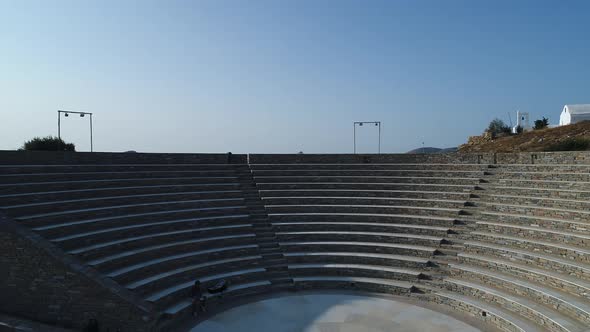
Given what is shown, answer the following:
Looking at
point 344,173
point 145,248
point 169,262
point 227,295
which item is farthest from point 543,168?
point 145,248

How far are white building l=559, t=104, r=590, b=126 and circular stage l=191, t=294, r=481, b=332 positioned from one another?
4824cm

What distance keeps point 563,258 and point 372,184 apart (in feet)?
25.9

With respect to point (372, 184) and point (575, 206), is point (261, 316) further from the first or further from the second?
point (575, 206)

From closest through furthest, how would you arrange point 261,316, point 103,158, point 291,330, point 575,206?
point 291,330
point 261,316
point 575,206
point 103,158

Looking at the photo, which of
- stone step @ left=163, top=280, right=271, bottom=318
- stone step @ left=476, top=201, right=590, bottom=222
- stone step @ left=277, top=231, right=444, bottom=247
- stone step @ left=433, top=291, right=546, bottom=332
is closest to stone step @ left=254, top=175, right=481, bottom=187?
stone step @ left=476, top=201, right=590, bottom=222

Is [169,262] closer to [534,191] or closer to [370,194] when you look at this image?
[370,194]

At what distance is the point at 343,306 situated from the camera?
38.3 ft

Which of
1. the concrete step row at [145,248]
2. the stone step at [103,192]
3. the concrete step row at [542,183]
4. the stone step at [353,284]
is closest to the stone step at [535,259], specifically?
the stone step at [353,284]

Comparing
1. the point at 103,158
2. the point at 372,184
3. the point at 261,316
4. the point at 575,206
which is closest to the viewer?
the point at 261,316

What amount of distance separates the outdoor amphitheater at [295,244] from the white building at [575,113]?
132ft

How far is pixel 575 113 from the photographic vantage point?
158ft

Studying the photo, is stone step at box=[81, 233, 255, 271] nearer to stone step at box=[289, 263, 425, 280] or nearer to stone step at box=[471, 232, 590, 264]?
stone step at box=[289, 263, 425, 280]

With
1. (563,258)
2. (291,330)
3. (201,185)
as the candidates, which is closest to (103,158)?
(201,185)

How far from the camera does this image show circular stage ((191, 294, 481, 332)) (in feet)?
33.8
